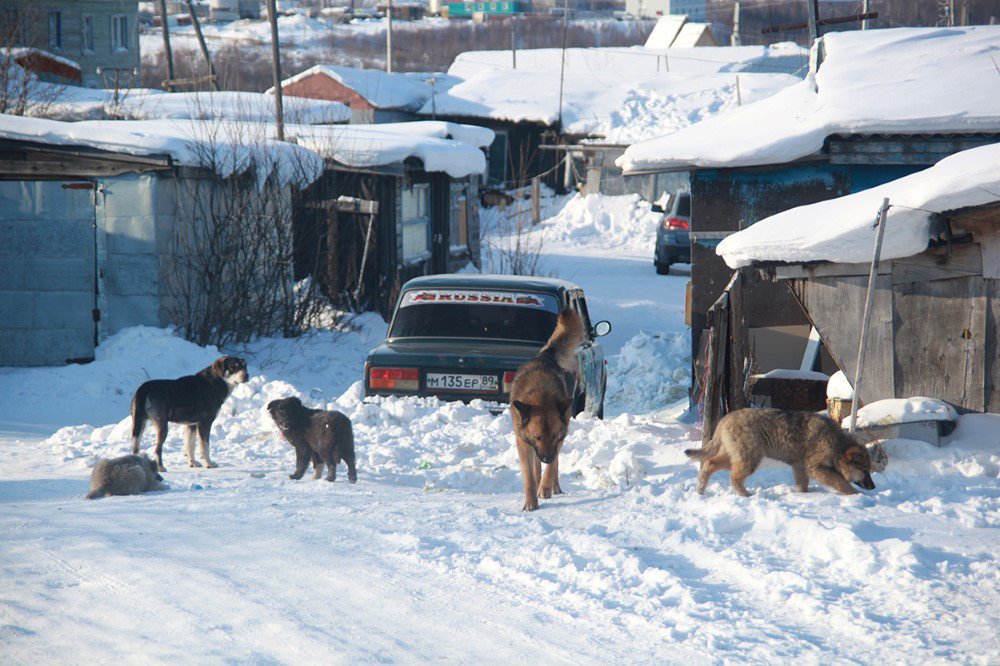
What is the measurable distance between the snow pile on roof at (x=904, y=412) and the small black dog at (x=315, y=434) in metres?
3.60

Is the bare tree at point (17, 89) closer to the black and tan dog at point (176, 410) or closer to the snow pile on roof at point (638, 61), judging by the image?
the black and tan dog at point (176, 410)

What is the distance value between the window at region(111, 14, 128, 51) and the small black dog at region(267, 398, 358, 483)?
50208mm

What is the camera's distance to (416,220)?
1973cm

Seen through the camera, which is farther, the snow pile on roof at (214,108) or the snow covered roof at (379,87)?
the snow covered roof at (379,87)

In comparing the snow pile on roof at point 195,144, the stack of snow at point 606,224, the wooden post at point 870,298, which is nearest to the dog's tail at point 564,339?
the wooden post at point 870,298

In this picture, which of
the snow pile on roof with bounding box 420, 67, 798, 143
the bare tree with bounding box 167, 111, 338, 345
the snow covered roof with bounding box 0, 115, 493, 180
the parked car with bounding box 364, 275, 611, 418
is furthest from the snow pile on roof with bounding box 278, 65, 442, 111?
the parked car with bounding box 364, 275, 611, 418

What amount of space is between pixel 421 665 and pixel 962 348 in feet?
16.1

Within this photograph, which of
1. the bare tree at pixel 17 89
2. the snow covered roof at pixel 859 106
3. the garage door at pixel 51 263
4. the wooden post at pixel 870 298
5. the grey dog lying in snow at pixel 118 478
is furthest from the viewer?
the bare tree at pixel 17 89

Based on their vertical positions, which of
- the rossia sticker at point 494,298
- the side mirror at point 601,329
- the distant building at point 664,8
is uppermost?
the distant building at point 664,8

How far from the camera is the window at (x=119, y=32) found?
52062 mm

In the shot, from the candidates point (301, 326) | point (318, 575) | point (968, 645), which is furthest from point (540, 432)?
point (301, 326)

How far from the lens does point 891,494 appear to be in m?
6.29

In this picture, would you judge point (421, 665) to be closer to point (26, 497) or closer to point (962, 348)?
point (26, 497)

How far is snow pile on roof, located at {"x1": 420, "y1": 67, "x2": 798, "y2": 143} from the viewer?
38625 mm
